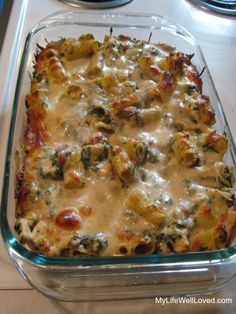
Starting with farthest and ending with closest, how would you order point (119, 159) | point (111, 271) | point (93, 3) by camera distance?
1. point (93, 3)
2. point (119, 159)
3. point (111, 271)

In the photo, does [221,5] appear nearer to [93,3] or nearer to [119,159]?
[93,3]

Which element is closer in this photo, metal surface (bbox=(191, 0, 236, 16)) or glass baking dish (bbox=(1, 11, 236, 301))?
glass baking dish (bbox=(1, 11, 236, 301))

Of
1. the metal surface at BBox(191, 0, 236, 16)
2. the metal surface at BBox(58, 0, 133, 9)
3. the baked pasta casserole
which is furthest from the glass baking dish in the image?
the metal surface at BBox(191, 0, 236, 16)

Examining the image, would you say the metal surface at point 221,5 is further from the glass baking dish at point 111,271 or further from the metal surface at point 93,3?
the glass baking dish at point 111,271

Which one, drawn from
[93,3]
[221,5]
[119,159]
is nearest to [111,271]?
→ [119,159]

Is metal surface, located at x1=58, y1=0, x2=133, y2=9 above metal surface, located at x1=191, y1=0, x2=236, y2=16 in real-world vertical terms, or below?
below

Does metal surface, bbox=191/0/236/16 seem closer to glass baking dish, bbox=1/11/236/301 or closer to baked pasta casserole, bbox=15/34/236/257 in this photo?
baked pasta casserole, bbox=15/34/236/257
